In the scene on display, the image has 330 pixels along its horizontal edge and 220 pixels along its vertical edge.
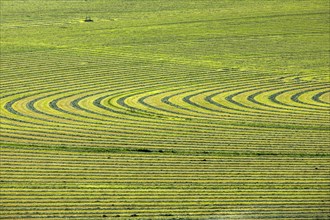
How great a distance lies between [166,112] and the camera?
33.7 meters

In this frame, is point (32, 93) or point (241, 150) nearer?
point (241, 150)

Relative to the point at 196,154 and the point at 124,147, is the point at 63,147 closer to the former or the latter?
the point at 124,147

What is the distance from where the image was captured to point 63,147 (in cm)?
2825

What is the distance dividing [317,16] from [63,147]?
33742mm

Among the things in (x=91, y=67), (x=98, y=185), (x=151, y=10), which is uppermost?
(x=151, y=10)

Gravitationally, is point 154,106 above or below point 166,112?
above

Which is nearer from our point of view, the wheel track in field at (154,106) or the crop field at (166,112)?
the crop field at (166,112)

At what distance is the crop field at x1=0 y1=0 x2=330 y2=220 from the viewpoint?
74.2 feet

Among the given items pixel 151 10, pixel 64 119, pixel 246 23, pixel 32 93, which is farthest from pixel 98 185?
pixel 151 10

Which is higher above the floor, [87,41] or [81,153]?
[87,41]

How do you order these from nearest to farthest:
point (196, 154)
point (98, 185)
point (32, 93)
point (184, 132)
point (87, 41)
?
point (98, 185)
point (196, 154)
point (184, 132)
point (32, 93)
point (87, 41)

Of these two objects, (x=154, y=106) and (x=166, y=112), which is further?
(x=154, y=106)

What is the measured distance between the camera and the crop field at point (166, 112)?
22609mm

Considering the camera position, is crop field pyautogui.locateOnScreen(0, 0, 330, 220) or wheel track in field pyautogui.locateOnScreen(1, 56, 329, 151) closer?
crop field pyautogui.locateOnScreen(0, 0, 330, 220)
